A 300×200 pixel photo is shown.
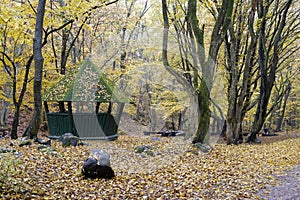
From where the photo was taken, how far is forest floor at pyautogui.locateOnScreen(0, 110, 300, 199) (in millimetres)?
4945

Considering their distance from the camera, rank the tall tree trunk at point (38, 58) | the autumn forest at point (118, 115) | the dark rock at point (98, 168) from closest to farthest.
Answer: the autumn forest at point (118, 115) < the dark rock at point (98, 168) < the tall tree trunk at point (38, 58)

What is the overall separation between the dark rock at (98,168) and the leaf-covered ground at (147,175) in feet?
0.43

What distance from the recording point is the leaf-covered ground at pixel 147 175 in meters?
4.90

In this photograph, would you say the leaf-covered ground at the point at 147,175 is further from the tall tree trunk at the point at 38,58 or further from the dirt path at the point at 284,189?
the tall tree trunk at the point at 38,58

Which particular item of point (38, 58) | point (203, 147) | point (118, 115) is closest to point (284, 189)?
point (203, 147)

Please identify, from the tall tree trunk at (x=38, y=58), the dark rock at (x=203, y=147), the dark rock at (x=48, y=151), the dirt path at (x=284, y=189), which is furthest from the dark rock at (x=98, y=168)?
the dark rock at (x=203, y=147)

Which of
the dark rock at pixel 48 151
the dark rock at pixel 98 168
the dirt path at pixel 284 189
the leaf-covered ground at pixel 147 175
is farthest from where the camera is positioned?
the dark rock at pixel 48 151

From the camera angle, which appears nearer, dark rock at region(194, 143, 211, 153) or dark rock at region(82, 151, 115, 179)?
dark rock at region(82, 151, 115, 179)

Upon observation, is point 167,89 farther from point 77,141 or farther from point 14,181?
point 14,181

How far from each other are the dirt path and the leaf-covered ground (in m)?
0.16

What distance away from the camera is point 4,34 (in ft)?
34.1

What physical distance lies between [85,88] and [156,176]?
611 cm

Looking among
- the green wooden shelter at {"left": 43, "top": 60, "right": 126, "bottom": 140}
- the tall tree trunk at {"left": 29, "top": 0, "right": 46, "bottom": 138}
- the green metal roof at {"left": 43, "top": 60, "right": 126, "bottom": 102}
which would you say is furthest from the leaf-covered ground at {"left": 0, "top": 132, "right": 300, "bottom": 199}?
the green metal roof at {"left": 43, "top": 60, "right": 126, "bottom": 102}

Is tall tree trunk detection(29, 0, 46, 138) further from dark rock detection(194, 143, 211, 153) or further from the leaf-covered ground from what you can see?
dark rock detection(194, 143, 211, 153)
